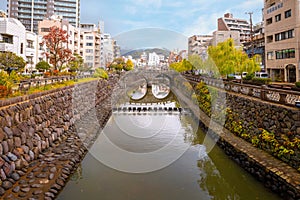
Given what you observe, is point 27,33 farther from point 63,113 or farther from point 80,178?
point 80,178

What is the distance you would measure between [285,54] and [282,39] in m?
2.01

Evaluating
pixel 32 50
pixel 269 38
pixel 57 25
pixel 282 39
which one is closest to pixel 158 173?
pixel 282 39

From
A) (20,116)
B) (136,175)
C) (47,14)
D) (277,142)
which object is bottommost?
(136,175)

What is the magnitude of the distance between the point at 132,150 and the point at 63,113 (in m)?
5.17

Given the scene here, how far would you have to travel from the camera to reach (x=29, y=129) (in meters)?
9.02

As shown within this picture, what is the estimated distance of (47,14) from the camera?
220ft

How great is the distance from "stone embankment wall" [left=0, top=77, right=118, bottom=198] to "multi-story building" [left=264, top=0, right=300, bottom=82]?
84.3ft

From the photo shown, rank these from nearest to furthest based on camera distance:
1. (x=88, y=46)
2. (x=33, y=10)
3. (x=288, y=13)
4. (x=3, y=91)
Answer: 1. (x=3, y=91)
2. (x=288, y=13)
3. (x=88, y=46)
4. (x=33, y=10)

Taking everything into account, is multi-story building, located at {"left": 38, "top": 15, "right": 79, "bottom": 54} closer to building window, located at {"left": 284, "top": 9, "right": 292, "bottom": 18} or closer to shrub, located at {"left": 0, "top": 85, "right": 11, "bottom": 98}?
building window, located at {"left": 284, "top": 9, "right": 292, "bottom": 18}

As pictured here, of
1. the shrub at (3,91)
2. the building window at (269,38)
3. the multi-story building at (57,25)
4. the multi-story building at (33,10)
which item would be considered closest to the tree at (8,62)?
the shrub at (3,91)

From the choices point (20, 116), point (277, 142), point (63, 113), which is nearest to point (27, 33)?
point (63, 113)

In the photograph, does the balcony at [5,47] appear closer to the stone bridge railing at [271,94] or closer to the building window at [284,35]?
the stone bridge railing at [271,94]

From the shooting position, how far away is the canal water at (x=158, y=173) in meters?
7.45

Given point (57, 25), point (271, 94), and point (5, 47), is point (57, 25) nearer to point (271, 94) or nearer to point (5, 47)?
point (5, 47)
